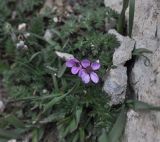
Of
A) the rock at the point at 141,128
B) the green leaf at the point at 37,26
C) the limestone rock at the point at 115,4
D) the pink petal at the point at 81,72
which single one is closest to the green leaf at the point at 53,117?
the pink petal at the point at 81,72

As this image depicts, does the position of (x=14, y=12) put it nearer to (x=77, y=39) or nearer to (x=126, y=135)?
(x=77, y=39)

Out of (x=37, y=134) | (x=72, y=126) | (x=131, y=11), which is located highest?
(x=131, y=11)

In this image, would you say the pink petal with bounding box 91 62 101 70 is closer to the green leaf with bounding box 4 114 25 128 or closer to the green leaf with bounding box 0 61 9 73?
the green leaf with bounding box 4 114 25 128

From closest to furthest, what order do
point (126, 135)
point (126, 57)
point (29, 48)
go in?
point (126, 135)
point (126, 57)
point (29, 48)

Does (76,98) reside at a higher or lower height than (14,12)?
lower

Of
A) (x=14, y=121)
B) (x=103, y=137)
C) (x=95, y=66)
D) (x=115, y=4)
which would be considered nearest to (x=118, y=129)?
(x=103, y=137)

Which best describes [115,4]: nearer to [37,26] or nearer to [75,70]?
[37,26]

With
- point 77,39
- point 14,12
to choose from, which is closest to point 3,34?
point 14,12
